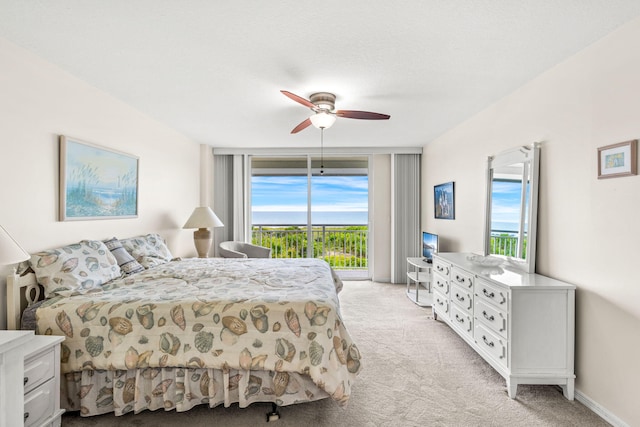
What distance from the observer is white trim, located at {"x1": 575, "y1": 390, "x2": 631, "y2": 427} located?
6.33 feet

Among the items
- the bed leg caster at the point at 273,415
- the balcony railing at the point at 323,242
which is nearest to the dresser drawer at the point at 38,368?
the bed leg caster at the point at 273,415

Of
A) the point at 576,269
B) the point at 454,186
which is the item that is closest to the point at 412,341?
the point at 576,269

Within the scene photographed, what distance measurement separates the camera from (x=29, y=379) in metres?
1.68

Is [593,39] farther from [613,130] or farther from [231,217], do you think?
[231,217]

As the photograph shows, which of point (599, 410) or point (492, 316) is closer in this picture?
point (599, 410)

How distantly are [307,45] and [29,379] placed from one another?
2.50m

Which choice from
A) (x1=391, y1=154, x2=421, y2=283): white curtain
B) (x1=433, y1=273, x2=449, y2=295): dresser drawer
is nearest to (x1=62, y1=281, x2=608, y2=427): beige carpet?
(x1=433, y1=273, x2=449, y2=295): dresser drawer

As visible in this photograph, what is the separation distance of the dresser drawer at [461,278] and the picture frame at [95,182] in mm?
3412

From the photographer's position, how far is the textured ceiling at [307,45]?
177cm

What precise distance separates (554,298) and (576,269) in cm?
26

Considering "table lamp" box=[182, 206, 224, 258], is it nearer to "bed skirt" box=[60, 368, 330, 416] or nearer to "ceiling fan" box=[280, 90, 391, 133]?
"ceiling fan" box=[280, 90, 391, 133]

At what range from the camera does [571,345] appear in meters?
2.21

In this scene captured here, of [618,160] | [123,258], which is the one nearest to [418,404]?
[618,160]

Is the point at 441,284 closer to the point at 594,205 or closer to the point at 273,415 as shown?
the point at 594,205
